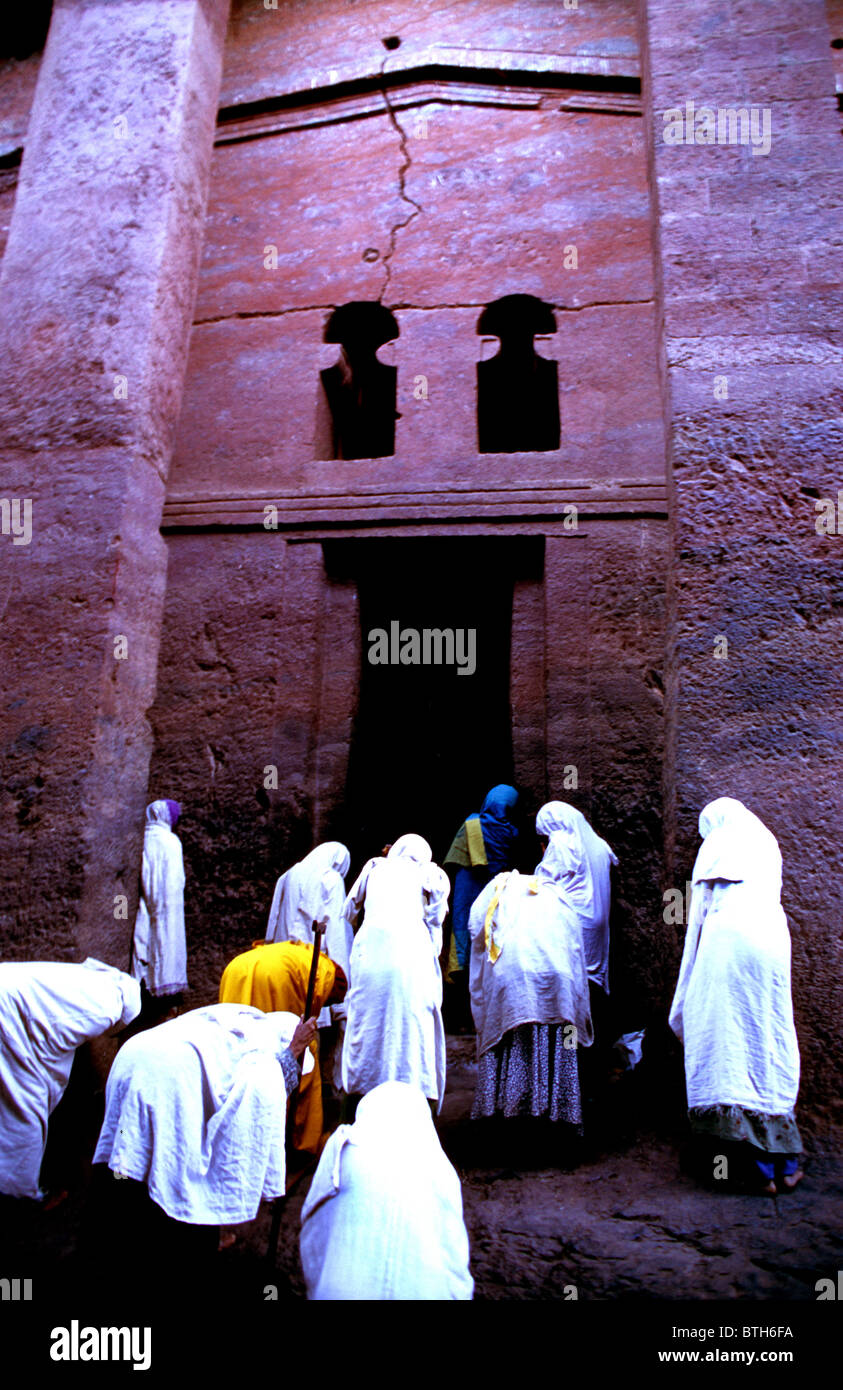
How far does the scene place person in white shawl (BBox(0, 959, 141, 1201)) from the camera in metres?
3.47

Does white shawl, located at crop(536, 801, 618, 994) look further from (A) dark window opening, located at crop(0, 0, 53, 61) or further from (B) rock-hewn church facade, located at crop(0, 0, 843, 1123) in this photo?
(A) dark window opening, located at crop(0, 0, 53, 61)

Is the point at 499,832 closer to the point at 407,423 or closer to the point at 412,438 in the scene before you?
the point at 412,438

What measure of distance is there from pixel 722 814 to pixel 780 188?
158 inches

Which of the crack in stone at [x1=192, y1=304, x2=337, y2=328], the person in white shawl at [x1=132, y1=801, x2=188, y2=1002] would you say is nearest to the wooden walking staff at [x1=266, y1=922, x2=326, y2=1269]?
the person in white shawl at [x1=132, y1=801, x2=188, y2=1002]

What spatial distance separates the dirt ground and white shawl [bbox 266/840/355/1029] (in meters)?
1.13

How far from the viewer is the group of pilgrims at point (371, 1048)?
215cm

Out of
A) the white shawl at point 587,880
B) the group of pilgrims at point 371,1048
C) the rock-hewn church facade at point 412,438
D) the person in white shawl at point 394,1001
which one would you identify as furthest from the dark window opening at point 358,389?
the person in white shawl at point 394,1001

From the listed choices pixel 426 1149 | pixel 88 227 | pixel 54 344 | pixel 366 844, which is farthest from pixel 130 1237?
pixel 88 227

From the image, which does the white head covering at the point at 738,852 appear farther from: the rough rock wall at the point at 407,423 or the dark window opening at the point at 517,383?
the dark window opening at the point at 517,383

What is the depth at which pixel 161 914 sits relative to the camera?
5.02m

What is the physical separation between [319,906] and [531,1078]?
1.33 meters

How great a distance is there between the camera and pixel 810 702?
455 centimetres
